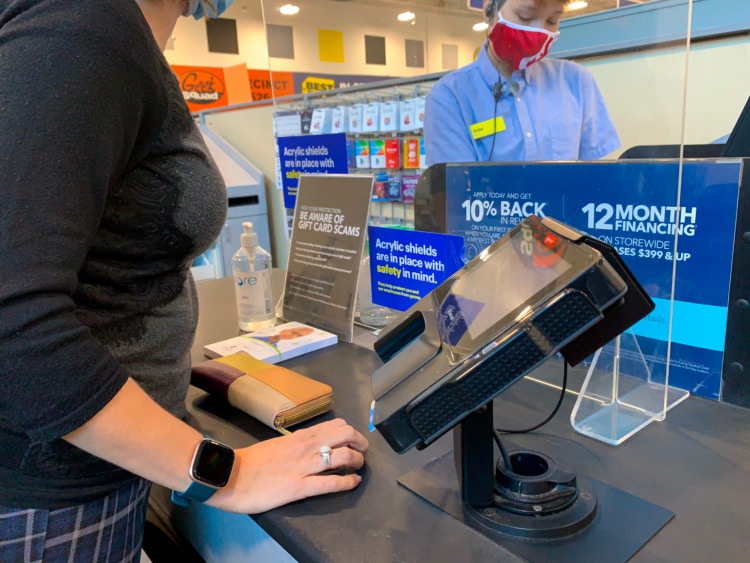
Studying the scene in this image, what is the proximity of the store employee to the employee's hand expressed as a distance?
81cm

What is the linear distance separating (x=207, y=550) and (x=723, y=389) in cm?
82

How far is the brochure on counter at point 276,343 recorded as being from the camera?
1.08 metres

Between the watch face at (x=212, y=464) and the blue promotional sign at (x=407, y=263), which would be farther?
the blue promotional sign at (x=407, y=263)

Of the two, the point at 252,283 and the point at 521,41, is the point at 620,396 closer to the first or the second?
the point at 252,283

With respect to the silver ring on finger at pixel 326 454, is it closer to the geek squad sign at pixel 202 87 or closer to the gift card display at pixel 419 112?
the gift card display at pixel 419 112

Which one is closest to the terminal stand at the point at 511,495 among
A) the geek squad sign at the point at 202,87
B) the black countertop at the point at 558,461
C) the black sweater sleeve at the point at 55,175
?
the black countertop at the point at 558,461

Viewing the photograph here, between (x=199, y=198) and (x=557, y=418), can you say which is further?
(x=557, y=418)

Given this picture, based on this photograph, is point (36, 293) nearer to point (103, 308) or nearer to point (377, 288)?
point (103, 308)

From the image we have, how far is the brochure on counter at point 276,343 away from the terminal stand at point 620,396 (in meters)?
0.51

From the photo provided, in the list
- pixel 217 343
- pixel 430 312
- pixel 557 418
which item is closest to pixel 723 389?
pixel 557 418

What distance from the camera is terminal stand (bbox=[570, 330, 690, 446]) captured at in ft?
2.59

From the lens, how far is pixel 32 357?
0.52 meters

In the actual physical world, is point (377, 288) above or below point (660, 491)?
above

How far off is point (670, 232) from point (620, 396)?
25 centimetres
